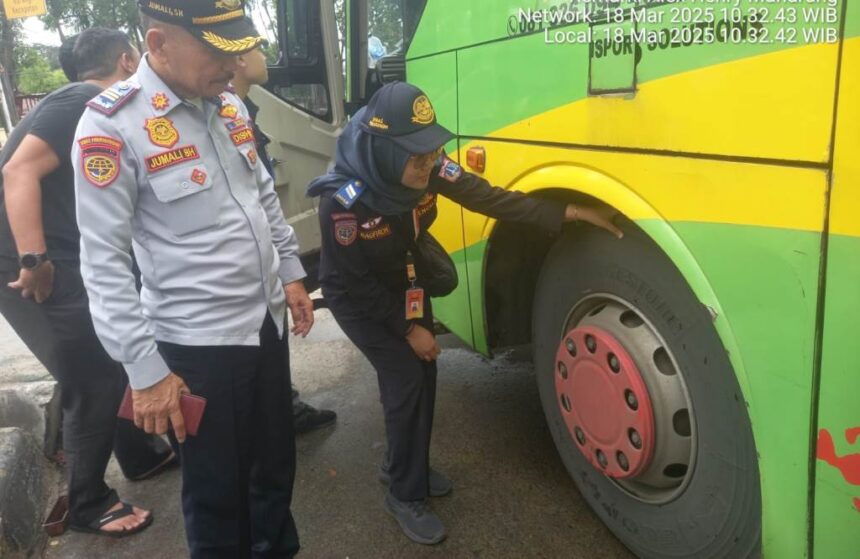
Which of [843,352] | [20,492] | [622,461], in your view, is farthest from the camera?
[20,492]

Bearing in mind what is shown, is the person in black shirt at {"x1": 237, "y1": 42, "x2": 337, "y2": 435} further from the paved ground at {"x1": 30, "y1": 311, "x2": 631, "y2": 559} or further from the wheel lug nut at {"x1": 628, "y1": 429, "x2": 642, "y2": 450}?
the wheel lug nut at {"x1": 628, "y1": 429, "x2": 642, "y2": 450}

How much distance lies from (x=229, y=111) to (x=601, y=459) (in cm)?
154

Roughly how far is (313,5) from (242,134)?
257 cm

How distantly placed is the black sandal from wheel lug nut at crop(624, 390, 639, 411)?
1960mm

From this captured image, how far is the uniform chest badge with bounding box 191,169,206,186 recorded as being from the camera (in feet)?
5.38

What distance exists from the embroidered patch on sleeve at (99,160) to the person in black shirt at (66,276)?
965mm

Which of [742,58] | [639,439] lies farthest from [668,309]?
[742,58]

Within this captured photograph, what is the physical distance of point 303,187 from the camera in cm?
427

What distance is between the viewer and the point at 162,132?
1.60 metres

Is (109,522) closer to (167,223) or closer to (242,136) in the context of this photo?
(167,223)

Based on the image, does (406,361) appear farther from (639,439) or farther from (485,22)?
(485,22)

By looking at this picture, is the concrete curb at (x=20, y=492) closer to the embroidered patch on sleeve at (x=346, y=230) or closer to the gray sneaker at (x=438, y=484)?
the gray sneaker at (x=438, y=484)

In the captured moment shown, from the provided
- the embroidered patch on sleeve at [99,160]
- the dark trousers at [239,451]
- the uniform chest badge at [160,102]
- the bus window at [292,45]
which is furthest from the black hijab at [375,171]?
the bus window at [292,45]

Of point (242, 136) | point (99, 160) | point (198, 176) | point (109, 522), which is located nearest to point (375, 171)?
point (242, 136)
